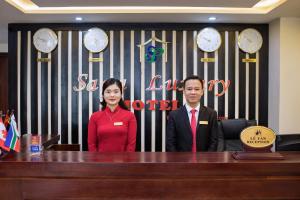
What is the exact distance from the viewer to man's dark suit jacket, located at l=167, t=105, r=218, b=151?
2.30 meters

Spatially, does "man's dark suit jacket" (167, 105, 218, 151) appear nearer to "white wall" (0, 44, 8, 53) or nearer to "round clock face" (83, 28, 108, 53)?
"round clock face" (83, 28, 108, 53)

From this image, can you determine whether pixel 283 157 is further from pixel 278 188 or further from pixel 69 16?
pixel 69 16

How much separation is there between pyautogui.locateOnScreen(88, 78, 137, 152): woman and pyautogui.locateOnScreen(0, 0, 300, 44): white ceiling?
1.71 metres

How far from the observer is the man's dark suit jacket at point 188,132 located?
7.54 ft

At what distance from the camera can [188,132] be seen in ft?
7.52

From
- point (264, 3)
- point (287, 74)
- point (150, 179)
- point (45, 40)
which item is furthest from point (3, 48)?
point (150, 179)

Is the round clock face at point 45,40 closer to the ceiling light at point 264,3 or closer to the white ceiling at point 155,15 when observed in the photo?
the white ceiling at point 155,15

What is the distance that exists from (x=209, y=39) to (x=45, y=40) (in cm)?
241

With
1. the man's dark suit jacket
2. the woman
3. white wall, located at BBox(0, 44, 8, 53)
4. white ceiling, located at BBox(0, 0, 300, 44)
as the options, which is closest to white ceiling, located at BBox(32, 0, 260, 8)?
white ceiling, located at BBox(0, 0, 300, 44)

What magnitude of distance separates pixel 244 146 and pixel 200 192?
1.15ft

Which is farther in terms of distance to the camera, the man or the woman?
the woman

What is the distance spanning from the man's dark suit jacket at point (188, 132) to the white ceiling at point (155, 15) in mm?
1910

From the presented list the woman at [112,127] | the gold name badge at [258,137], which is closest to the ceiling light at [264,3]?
the woman at [112,127]

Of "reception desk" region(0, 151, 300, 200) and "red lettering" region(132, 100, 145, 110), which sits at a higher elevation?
"red lettering" region(132, 100, 145, 110)
